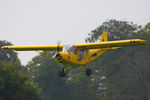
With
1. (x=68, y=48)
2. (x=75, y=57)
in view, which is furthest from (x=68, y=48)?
(x=75, y=57)

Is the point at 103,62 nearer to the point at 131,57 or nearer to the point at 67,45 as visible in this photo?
the point at 131,57

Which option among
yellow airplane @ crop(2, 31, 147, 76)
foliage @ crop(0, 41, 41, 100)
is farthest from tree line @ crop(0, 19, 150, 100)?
yellow airplane @ crop(2, 31, 147, 76)

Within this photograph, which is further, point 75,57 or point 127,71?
point 127,71

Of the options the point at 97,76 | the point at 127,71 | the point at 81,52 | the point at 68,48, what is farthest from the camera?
the point at 97,76

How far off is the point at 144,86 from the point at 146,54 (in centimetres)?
520

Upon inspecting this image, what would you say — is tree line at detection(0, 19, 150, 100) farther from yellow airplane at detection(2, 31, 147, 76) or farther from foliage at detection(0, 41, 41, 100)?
yellow airplane at detection(2, 31, 147, 76)

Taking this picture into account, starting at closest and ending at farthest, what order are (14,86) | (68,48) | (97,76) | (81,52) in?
1. (68,48)
2. (81,52)
3. (14,86)
4. (97,76)

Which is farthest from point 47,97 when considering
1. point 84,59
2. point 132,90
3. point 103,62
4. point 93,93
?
point 84,59

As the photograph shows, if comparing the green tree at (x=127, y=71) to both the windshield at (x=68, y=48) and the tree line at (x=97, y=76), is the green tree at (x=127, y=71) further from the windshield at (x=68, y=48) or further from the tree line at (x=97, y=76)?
the windshield at (x=68, y=48)

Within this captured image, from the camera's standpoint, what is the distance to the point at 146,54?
54688mm

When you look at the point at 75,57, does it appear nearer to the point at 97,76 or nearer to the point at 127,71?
the point at 127,71

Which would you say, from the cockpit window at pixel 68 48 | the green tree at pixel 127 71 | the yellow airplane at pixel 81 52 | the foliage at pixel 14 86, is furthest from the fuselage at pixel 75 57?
the green tree at pixel 127 71

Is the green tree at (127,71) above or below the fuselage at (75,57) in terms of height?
below

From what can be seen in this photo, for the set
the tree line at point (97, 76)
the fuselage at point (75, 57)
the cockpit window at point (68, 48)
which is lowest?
the tree line at point (97, 76)
